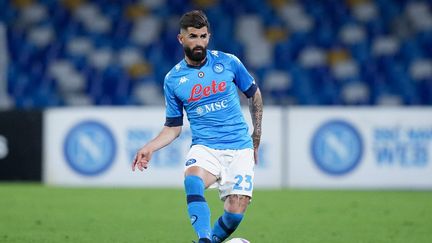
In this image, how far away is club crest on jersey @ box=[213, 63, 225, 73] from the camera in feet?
22.4

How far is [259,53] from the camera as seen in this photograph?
19891 mm

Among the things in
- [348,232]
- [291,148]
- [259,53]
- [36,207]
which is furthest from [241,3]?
[348,232]

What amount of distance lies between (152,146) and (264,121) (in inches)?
294

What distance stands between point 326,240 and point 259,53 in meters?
11.9

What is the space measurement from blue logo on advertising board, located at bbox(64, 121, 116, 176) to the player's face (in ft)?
25.1

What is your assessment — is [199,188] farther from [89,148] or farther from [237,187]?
[89,148]

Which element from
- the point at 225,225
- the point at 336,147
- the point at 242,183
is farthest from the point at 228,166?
the point at 336,147

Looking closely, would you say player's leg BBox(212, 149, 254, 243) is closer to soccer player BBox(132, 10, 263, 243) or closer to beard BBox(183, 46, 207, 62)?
soccer player BBox(132, 10, 263, 243)

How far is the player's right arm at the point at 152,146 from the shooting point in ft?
21.3

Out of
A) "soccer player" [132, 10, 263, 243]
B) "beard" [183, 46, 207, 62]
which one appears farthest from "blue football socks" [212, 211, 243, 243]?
"beard" [183, 46, 207, 62]

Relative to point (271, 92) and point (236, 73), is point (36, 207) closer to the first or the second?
point (236, 73)

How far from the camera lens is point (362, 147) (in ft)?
45.6

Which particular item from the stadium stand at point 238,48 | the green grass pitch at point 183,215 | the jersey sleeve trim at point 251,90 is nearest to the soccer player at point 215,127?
the jersey sleeve trim at point 251,90

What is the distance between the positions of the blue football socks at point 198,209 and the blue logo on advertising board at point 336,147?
24.6ft
